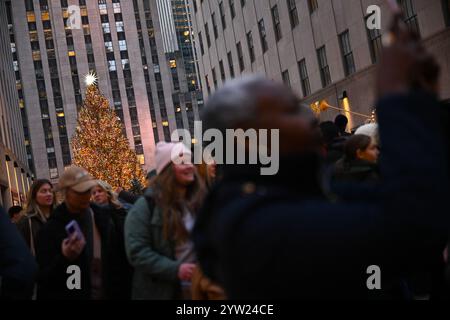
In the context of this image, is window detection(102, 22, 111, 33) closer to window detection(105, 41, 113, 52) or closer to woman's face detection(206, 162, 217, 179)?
window detection(105, 41, 113, 52)

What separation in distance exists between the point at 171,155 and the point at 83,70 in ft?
319

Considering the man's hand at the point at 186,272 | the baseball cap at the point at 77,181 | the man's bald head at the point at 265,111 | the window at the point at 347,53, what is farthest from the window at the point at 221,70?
the man's bald head at the point at 265,111

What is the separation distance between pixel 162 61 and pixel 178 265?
102m

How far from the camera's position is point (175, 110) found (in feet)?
348

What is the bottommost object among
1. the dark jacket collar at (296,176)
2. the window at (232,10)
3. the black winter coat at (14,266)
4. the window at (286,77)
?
the black winter coat at (14,266)

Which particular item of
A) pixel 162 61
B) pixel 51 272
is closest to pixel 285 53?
pixel 51 272

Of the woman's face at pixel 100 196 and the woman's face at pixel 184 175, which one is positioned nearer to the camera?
the woman's face at pixel 184 175

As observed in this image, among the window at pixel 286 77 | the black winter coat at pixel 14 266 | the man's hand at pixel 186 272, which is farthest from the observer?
the window at pixel 286 77

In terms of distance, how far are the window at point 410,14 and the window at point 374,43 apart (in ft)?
5.92

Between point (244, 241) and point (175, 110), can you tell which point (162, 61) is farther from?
point (244, 241)

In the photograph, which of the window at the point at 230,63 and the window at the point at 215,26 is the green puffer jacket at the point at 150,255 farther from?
the window at the point at 215,26

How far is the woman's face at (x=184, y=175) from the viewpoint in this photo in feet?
14.6

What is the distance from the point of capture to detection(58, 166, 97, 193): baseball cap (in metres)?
5.12

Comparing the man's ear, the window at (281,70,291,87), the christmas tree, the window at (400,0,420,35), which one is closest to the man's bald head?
the man's ear
